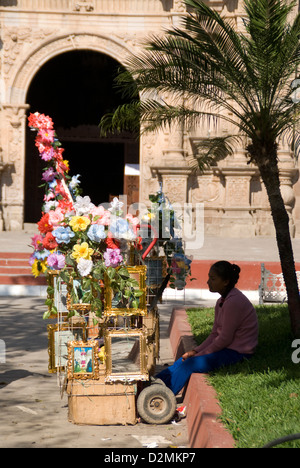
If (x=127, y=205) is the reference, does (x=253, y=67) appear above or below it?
above

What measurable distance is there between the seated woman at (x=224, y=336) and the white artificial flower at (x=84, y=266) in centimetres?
126

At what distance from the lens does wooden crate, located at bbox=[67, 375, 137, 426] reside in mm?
6684

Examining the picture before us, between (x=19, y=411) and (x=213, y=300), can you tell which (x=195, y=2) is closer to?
(x=19, y=411)

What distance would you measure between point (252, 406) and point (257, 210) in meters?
17.1

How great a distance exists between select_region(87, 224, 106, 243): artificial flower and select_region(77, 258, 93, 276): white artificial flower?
20cm

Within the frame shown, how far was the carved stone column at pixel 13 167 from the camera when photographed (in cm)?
2345

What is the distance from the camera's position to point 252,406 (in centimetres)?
618

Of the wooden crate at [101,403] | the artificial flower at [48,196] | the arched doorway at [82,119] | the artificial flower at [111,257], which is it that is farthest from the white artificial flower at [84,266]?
the arched doorway at [82,119]

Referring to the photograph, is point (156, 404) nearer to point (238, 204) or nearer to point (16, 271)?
point (16, 271)

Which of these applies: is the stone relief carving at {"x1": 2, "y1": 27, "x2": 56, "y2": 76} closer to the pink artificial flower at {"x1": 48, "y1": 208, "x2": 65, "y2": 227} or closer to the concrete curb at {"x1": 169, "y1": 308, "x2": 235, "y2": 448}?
the pink artificial flower at {"x1": 48, "y1": 208, "x2": 65, "y2": 227}

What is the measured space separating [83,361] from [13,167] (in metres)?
17.6

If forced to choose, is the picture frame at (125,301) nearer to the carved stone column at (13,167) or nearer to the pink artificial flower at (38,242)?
the pink artificial flower at (38,242)

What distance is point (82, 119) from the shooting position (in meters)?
29.3

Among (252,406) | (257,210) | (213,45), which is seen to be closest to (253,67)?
(213,45)
